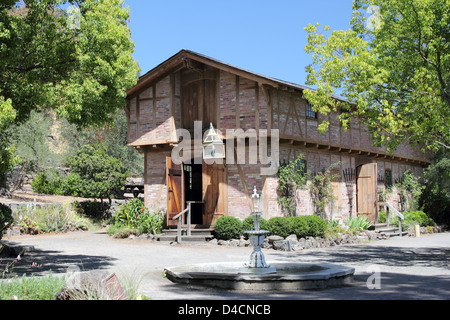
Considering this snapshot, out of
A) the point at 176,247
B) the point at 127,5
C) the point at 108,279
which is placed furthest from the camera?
the point at 176,247

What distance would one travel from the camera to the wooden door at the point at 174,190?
65.8 ft

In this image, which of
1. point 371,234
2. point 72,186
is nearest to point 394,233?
point 371,234

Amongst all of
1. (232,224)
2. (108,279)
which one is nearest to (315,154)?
(232,224)

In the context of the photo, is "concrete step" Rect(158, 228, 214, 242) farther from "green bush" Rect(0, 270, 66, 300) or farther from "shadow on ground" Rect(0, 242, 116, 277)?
"green bush" Rect(0, 270, 66, 300)

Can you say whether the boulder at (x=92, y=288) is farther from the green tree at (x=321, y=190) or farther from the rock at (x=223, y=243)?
the green tree at (x=321, y=190)

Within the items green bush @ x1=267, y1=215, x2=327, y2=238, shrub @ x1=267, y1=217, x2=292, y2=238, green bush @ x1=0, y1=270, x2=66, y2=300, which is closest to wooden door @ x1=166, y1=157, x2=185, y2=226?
shrub @ x1=267, y1=217, x2=292, y2=238

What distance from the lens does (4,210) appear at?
15195 millimetres

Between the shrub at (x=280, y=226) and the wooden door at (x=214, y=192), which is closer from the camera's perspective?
the shrub at (x=280, y=226)

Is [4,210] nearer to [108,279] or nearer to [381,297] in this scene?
[108,279]

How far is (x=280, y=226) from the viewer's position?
60.1 ft

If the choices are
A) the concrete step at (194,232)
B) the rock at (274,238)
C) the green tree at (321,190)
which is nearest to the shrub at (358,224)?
the green tree at (321,190)

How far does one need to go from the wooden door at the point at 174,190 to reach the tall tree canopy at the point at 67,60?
8.06 meters

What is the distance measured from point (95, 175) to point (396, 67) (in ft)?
56.3

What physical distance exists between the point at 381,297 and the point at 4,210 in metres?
11.7
